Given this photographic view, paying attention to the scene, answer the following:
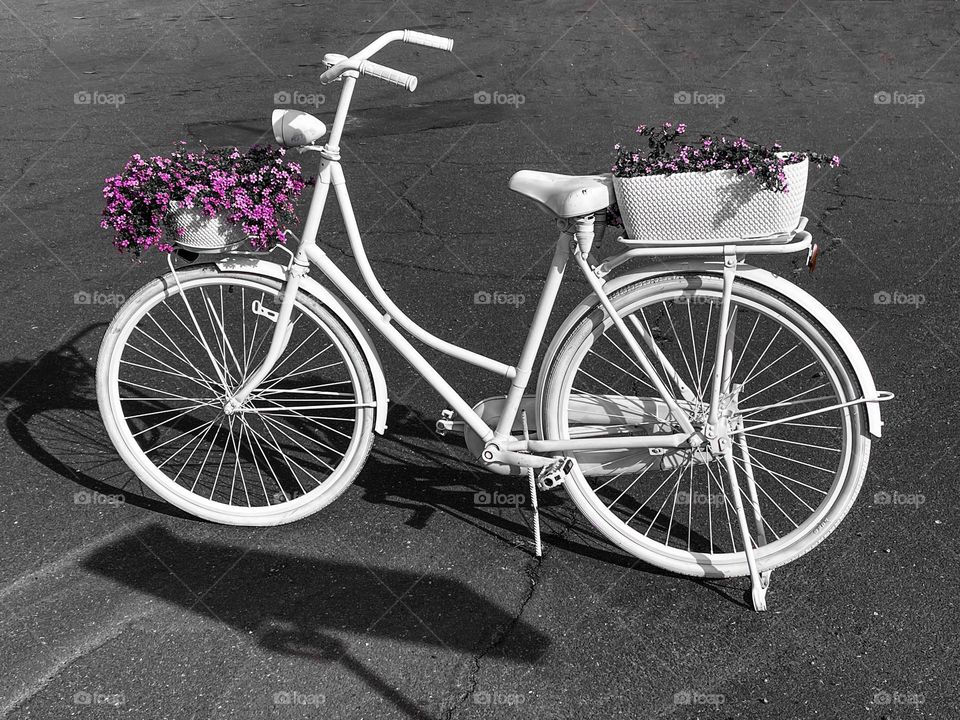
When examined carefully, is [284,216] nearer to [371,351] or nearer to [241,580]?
[371,351]

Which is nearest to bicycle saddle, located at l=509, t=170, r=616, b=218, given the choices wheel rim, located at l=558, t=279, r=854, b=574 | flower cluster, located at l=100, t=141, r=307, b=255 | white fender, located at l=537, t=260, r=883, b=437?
white fender, located at l=537, t=260, r=883, b=437

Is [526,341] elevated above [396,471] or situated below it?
above

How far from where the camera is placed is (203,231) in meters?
3.29

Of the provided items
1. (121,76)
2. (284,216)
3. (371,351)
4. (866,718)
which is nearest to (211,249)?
(284,216)

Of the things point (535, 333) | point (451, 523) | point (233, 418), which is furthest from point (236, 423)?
point (535, 333)

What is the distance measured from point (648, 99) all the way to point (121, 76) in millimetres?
5678

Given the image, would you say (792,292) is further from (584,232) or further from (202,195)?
(202,195)

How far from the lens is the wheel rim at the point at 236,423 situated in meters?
3.62


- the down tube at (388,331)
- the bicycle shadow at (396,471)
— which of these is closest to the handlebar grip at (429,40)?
the down tube at (388,331)

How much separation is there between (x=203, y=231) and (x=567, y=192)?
4.00ft

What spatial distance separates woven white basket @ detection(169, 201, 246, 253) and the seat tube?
103cm

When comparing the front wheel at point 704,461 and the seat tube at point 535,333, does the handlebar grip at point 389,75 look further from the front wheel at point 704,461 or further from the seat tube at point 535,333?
the front wheel at point 704,461

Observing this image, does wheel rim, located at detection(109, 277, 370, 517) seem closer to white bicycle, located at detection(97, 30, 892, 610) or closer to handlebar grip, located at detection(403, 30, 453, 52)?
white bicycle, located at detection(97, 30, 892, 610)

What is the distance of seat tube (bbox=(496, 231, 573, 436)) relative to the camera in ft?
10.6
